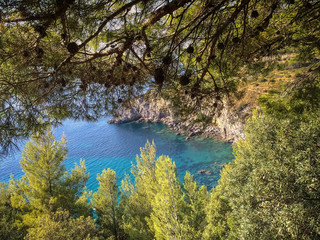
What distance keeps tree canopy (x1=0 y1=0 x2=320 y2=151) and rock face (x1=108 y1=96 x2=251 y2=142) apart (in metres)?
0.30

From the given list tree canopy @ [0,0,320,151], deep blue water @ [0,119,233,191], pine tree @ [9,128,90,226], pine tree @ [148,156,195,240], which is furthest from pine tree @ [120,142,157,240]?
tree canopy @ [0,0,320,151]

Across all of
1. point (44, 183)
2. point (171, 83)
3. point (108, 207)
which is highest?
point (44, 183)

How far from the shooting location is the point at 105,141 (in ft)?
97.8

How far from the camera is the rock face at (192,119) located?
2.91 meters

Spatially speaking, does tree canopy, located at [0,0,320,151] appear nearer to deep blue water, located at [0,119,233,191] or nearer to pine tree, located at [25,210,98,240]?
pine tree, located at [25,210,98,240]


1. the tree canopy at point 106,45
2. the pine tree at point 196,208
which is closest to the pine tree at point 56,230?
the pine tree at point 196,208

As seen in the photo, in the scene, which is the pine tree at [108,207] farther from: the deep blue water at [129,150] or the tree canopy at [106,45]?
the tree canopy at [106,45]

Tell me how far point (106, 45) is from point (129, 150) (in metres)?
24.3

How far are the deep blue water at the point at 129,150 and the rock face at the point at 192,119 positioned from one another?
153 centimetres

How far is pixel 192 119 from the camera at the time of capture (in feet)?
9.80

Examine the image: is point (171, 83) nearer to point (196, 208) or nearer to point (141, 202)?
point (196, 208)

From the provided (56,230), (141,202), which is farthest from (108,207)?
(56,230)

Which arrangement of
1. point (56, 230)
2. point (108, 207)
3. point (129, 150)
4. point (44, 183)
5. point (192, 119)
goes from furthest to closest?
point (129, 150), point (108, 207), point (44, 183), point (56, 230), point (192, 119)

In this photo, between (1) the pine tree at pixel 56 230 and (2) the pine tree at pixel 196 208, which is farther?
(2) the pine tree at pixel 196 208
